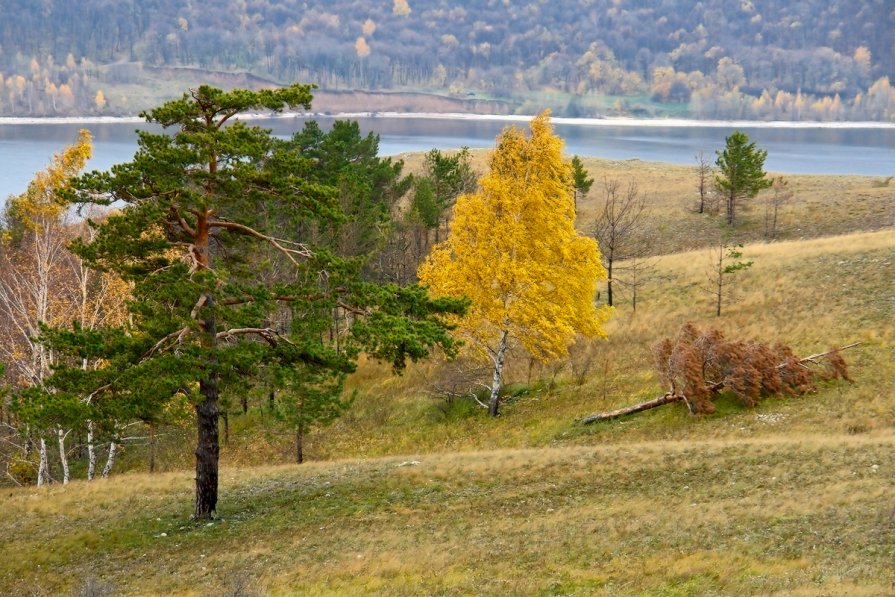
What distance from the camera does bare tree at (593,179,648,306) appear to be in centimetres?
4419

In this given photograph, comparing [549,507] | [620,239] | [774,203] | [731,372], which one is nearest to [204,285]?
[549,507]

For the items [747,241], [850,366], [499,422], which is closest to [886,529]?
[850,366]

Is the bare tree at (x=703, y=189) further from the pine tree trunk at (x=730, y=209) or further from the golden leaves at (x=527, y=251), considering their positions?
the golden leaves at (x=527, y=251)

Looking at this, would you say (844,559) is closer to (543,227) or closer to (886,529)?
(886,529)

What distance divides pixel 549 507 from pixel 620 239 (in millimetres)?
47072

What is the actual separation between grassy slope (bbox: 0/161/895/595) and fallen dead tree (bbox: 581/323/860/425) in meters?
0.56

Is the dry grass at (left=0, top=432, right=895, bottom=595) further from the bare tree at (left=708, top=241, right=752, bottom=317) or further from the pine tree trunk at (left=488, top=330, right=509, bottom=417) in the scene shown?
the bare tree at (left=708, top=241, right=752, bottom=317)

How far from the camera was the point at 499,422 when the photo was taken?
30.2 metres

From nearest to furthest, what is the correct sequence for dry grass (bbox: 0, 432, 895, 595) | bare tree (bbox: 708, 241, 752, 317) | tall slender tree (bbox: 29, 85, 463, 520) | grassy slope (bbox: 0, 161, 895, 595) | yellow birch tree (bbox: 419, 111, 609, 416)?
dry grass (bbox: 0, 432, 895, 595) < grassy slope (bbox: 0, 161, 895, 595) < tall slender tree (bbox: 29, 85, 463, 520) < yellow birch tree (bbox: 419, 111, 609, 416) < bare tree (bbox: 708, 241, 752, 317)

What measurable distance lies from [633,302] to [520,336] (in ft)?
52.9

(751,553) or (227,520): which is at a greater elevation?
(751,553)

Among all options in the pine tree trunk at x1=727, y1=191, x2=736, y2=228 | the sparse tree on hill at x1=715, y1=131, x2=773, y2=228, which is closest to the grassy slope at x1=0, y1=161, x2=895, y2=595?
the sparse tree on hill at x1=715, y1=131, x2=773, y2=228

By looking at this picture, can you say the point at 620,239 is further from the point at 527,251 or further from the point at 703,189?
the point at 527,251

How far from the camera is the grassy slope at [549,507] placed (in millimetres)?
13141
